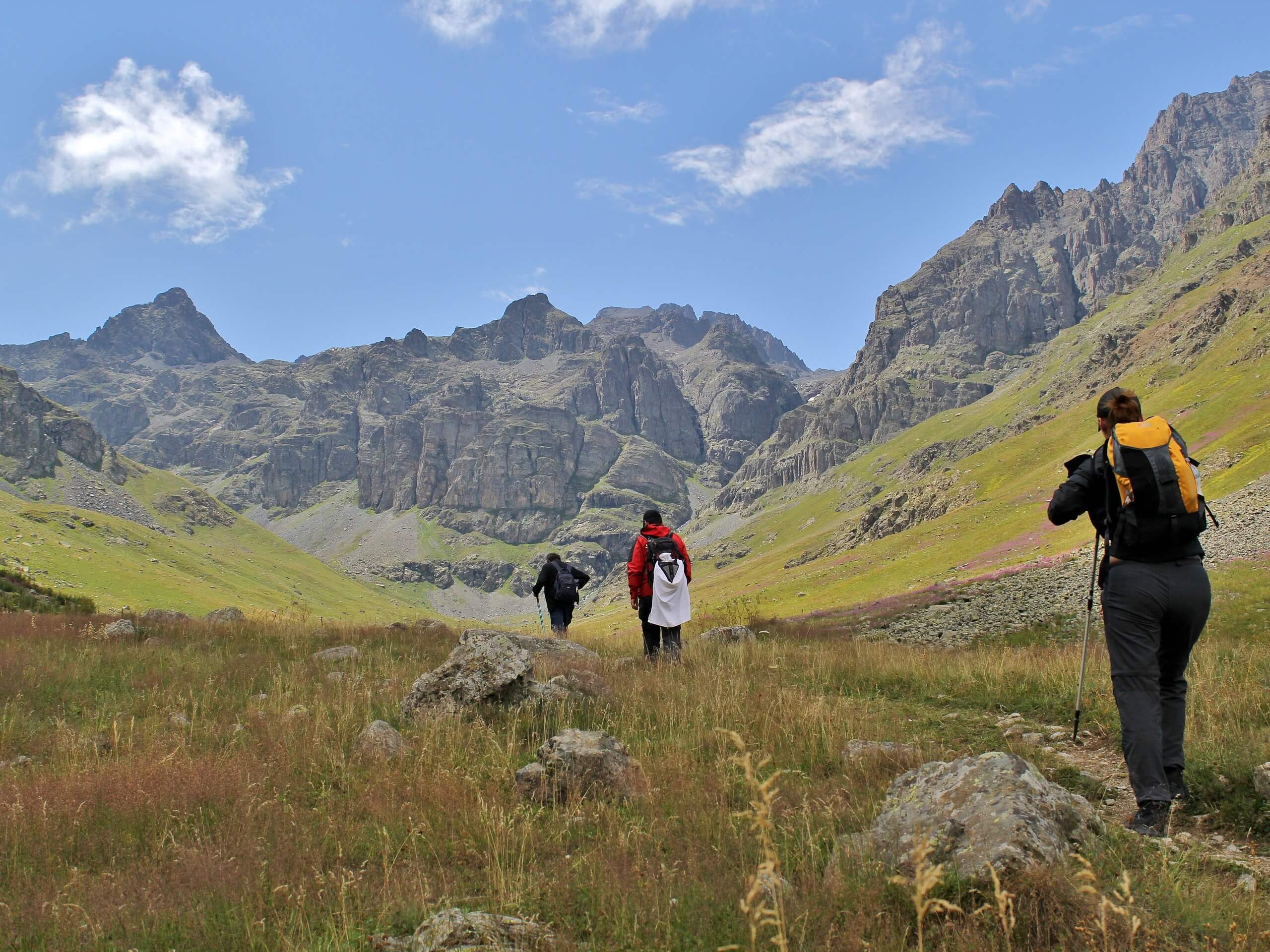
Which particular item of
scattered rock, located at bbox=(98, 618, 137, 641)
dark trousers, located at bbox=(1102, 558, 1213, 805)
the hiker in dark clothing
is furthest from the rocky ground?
scattered rock, located at bbox=(98, 618, 137, 641)

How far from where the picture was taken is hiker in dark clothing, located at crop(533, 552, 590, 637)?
1884cm

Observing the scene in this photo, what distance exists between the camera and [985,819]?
169 inches

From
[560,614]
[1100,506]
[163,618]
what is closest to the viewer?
[1100,506]

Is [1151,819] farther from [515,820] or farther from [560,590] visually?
[560,590]

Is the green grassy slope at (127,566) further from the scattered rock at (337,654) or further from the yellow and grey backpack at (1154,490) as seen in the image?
the yellow and grey backpack at (1154,490)

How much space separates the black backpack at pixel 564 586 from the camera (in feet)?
61.8

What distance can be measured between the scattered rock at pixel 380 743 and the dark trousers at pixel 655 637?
652cm

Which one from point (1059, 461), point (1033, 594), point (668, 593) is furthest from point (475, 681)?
point (1059, 461)

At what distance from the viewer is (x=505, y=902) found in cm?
421

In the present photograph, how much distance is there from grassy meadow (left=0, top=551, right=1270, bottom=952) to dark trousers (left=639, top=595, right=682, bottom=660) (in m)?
2.46

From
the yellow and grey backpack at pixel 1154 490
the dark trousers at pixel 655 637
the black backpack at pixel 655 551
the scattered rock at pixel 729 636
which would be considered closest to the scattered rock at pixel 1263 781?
the yellow and grey backpack at pixel 1154 490

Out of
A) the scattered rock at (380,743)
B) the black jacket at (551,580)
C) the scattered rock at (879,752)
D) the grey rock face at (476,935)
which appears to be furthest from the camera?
the black jacket at (551,580)

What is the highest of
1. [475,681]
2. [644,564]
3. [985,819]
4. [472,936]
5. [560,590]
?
[644,564]

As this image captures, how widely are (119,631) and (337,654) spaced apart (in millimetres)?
5594
